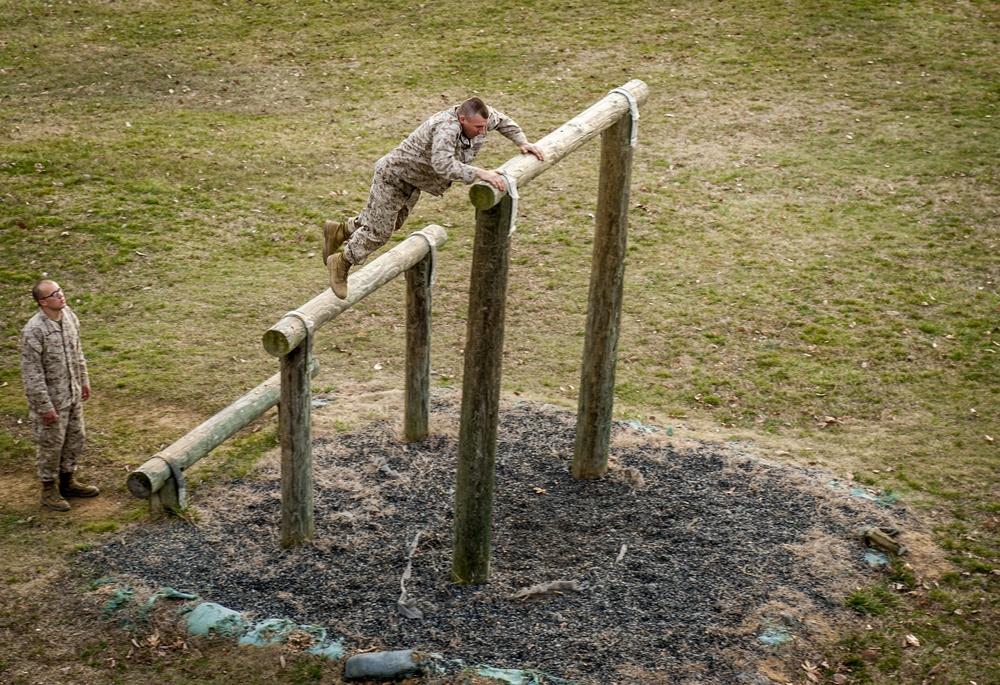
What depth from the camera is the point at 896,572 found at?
7703 millimetres

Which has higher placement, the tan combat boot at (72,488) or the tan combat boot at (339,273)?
the tan combat boot at (339,273)

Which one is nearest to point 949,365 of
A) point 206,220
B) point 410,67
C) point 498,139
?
point 498,139

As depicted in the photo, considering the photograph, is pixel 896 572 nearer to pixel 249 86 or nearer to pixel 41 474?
pixel 41 474

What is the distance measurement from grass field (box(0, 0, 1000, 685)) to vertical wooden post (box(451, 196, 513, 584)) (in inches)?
52.9

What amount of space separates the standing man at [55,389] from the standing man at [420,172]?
7.81ft

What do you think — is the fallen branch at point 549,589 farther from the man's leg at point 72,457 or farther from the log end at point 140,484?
the man's leg at point 72,457

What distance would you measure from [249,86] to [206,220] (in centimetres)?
471

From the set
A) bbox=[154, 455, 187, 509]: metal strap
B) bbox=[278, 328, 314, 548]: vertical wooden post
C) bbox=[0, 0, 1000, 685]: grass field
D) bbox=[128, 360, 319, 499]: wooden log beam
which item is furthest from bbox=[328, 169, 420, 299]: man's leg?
bbox=[0, 0, 1000, 685]: grass field

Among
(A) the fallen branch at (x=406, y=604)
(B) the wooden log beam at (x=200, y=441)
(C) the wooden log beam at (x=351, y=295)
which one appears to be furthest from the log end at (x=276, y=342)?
(A) the fallen branch at (x=406, y=604)

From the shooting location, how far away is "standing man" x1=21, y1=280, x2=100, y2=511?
8180mm

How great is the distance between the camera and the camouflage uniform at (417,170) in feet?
21.5

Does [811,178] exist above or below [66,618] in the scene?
above

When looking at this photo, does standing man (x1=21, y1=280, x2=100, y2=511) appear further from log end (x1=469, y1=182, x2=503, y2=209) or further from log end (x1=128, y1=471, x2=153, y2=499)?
log end (x1=469, y1=182, x2=503, y2=209)

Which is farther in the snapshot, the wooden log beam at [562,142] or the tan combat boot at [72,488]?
the tan combat boot at [72,488]
